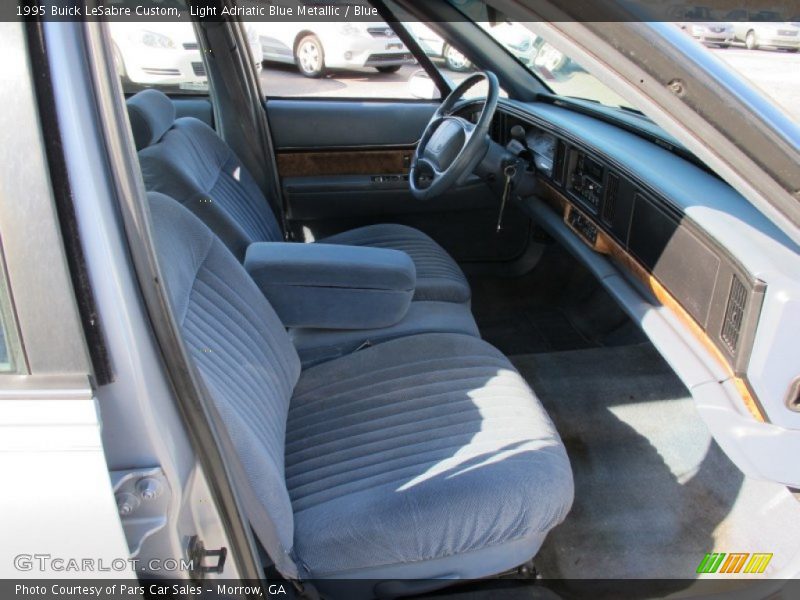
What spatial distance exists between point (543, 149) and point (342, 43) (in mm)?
1211

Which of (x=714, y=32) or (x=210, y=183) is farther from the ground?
(x=714, y=32)

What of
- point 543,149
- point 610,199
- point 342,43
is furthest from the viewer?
point 342,43

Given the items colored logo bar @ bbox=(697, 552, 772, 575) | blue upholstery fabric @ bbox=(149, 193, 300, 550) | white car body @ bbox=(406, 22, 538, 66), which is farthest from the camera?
white car body @ bbox=(406, 22, 538, 66)

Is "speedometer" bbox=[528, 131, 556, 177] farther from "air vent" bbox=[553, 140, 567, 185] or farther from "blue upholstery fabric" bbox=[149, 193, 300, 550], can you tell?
"blue upholstery fabric" bbox=[149, 193, 300, 550]

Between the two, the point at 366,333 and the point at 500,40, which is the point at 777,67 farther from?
the point at 366,333

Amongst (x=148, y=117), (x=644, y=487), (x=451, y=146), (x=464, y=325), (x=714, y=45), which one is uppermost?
(x=714, y=45)

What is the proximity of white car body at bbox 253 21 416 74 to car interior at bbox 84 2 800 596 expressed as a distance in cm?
20

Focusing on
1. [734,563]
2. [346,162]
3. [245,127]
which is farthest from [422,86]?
[734,563]

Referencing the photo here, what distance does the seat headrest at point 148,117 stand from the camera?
5.66 feet

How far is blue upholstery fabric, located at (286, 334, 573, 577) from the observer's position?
1.18m

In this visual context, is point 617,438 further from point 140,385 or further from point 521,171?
point 140,385

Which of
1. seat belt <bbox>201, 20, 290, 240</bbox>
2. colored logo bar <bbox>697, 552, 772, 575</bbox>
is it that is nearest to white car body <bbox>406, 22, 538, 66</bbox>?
seat belt <bbox>201, 20, 290, 240</bbox>

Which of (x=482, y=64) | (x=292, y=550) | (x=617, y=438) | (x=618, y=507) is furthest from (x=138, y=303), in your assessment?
(x=482, y=64)

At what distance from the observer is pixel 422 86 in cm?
285
